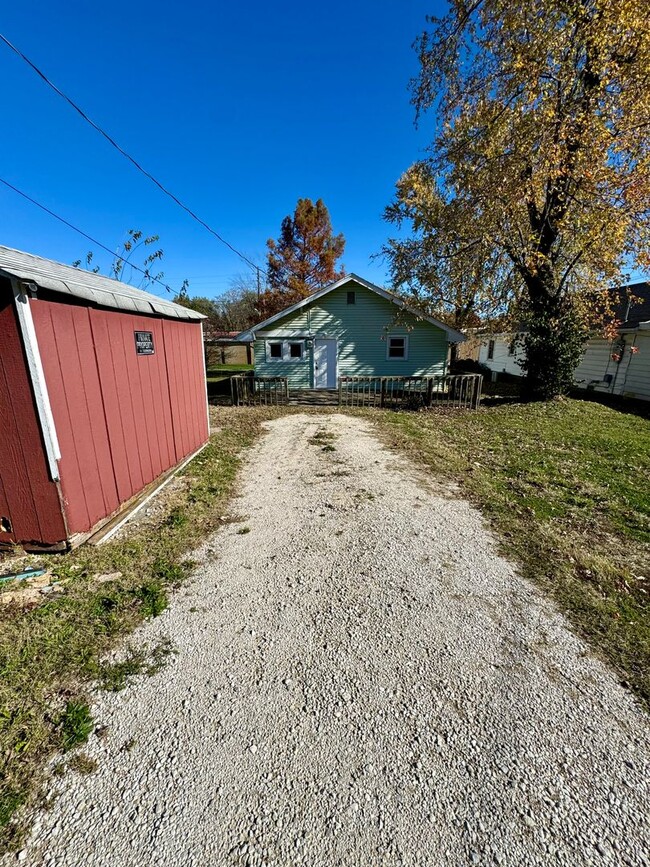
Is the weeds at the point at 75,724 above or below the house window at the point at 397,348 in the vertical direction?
below

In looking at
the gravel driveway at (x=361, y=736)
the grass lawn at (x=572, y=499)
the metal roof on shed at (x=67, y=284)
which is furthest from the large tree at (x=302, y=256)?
the gravel driveway at (x=361, y=736)

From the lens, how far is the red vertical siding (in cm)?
326

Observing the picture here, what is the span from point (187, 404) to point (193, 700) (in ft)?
17.8

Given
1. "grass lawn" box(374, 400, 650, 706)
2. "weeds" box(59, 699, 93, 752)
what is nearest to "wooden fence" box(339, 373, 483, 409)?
"grass lawn" box(374, 400, 650, 706)

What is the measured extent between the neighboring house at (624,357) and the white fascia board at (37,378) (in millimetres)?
12233

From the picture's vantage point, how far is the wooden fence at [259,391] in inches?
520

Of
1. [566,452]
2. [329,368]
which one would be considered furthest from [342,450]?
[329,368]

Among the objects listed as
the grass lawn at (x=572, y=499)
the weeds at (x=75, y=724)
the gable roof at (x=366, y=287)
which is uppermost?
the gable roof at (x=366, y=287)

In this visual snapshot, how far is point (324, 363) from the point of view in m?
16.6

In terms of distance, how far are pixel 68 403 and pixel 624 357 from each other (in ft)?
57.0

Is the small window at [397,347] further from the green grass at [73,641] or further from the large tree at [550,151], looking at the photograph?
the green grass at [73,641]

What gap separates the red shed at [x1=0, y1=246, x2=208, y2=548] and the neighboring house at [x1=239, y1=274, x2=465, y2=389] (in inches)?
432

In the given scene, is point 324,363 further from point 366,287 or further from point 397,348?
point 366,287

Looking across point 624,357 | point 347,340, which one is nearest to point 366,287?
point 347,340
